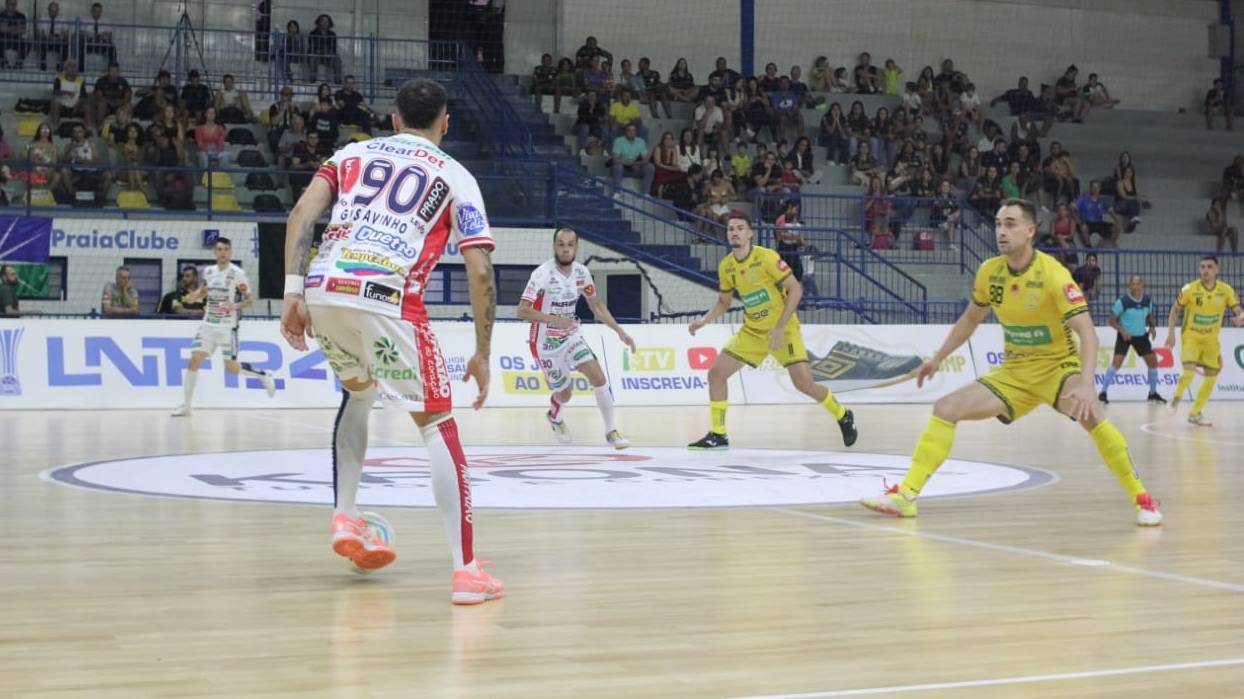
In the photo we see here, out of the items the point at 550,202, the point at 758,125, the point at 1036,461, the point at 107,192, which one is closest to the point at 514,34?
the point at 758,125

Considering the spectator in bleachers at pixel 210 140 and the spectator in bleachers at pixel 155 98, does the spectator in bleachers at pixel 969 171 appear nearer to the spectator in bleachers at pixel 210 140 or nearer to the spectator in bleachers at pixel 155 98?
the spectator in bleachers at pixel 210 140

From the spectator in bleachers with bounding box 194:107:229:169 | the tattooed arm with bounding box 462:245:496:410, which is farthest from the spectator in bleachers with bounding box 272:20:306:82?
the tattooed arm with bounding box 462:245:496:410

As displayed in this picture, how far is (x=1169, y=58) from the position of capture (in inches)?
1581

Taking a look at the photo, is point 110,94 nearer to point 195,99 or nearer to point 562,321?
point 195,99

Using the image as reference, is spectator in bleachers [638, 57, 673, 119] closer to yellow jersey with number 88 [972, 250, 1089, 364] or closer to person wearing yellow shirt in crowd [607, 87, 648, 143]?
person wearing yellow shirt in crowd [607, 87, 648, 143]

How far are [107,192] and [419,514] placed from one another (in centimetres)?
1859

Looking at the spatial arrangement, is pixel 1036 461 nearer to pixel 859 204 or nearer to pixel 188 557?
pixel 188 557

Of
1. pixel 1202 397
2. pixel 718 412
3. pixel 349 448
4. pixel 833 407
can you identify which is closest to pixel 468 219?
pixel 349 448

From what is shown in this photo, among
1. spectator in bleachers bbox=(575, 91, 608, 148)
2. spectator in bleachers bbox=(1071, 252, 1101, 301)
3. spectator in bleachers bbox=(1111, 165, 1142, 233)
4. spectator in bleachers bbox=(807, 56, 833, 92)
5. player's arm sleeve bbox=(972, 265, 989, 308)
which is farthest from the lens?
spectator in bleachers bbox=(807, 56, 833, 92)

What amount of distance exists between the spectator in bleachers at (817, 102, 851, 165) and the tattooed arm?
27269 millimetres

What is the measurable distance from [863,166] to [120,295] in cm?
1548

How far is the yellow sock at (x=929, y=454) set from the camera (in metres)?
9.22

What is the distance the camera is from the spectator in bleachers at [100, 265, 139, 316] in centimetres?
2361

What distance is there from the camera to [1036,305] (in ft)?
30.3
